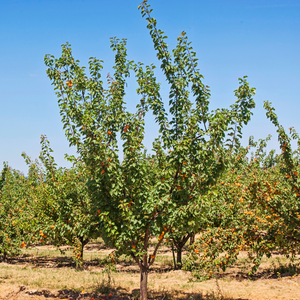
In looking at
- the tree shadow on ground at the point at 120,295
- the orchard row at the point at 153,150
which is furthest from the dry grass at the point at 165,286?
the orchard row at the point at 153,150

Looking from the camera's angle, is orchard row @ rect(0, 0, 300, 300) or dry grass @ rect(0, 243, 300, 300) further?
dry grass @ rect(0, 243, 300, 300)

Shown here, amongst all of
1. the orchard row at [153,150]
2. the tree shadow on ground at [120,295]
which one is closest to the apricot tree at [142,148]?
the orchard row at [153,150]

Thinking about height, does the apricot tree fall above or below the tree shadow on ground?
above

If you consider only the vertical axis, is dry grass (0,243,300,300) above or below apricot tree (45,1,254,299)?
below

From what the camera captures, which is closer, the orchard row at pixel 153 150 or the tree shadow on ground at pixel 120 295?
the orchard row at pixel 153 150

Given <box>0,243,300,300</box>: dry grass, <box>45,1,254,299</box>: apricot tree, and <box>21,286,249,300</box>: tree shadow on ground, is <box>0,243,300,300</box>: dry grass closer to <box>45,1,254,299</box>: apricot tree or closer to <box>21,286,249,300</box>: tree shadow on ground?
<box>21,286,249,300</box>: tree shadow on ground

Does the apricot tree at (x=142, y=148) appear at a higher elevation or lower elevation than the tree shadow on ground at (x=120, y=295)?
higher

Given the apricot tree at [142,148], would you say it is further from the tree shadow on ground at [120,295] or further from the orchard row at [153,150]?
the tree shadow on ground at [120,295]

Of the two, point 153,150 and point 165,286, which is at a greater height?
point 153,150

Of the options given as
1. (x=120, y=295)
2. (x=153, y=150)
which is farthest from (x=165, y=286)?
(x=153, y=150)

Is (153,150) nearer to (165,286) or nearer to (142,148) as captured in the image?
(142,148)

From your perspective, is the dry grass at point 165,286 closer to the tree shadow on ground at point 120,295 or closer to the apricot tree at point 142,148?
the tree shadow on ground at point 120,295

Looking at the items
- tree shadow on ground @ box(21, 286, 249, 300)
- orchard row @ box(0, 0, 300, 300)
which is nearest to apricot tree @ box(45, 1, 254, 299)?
orchard row @ box(0, 0, 300, 300)

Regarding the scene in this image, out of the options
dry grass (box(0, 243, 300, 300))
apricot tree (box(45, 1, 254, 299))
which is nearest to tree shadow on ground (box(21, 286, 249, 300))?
dry grass (box(0, 243, 300, 300))
